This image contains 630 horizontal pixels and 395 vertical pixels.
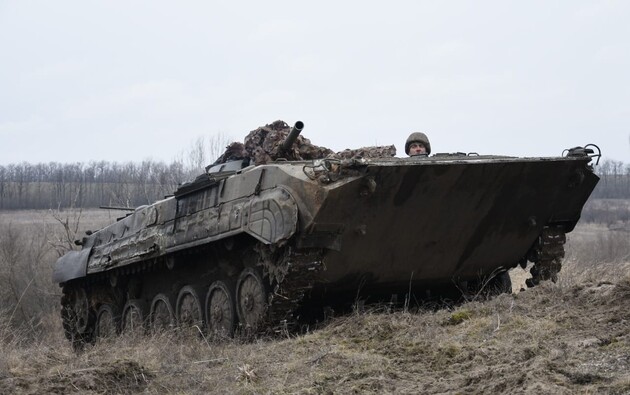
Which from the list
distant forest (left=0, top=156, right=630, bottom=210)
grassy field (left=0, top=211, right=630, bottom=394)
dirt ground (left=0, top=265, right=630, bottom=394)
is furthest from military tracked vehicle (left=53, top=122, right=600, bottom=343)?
distant forest (left=0, top=156, right=630, bottom=210)

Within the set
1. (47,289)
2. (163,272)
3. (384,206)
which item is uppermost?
(384,206)

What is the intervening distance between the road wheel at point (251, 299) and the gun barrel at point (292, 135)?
5.00 feet

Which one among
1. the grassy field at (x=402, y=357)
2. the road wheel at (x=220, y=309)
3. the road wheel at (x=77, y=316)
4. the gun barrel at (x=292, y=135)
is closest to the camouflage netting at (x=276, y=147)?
the gun barrel at (x=292, y=135)

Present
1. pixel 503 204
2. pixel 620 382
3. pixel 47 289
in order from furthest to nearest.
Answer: pixel 47 289, pixel 503 204, pixel 620 382

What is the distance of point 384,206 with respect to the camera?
941 centimetres

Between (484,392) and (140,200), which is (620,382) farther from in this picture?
(140,200)

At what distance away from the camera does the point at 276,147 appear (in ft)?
37.2

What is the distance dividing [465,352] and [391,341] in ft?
3.65

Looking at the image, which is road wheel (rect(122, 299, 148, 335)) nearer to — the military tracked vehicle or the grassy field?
the military tracked vehicle

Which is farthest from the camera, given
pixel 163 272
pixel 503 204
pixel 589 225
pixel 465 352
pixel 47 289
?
pixel 589 225

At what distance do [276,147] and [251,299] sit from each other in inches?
78.3

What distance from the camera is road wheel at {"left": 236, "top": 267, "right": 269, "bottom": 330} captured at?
32.6 ft

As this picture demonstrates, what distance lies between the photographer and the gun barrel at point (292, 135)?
1030 centimetres

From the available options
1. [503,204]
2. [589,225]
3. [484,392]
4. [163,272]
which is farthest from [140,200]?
[484,392]
